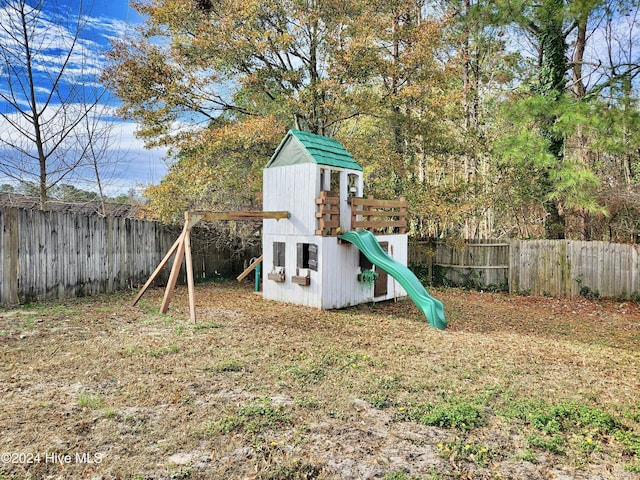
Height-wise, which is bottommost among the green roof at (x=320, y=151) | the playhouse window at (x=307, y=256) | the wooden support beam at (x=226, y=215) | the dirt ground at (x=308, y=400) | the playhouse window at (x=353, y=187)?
the dirt ground at (x=308, y=400)

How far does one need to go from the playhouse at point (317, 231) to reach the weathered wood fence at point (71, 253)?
3521 millimetres

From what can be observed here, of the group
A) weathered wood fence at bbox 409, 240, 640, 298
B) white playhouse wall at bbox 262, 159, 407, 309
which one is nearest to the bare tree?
white playhouse wall at bbox 262, 159, 407, 309

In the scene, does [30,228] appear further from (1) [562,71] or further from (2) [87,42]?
(1) [562,71]

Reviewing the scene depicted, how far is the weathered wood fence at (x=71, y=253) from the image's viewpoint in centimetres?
793

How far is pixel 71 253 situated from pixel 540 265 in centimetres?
1215

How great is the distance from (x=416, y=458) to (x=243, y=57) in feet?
36.3

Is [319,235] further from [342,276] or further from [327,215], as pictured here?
[342,276]

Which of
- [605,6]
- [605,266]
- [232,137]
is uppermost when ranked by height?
[605,6]

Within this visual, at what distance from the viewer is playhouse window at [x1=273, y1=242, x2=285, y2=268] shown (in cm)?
966

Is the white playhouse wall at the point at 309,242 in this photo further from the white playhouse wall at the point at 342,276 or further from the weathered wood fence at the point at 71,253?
the weathered wood fence at the point at 71,253

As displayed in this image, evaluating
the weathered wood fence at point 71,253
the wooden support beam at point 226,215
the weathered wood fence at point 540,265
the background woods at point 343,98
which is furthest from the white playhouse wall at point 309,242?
the weathered wood fence at point 540,265

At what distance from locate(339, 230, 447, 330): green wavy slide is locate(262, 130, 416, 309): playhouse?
0.39 meters

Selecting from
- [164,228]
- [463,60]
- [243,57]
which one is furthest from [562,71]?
[164,228]

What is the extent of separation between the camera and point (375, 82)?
549 inches
